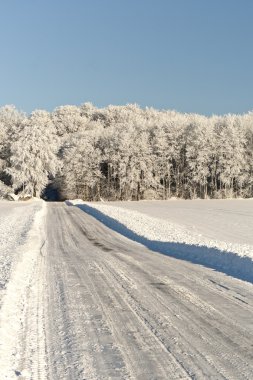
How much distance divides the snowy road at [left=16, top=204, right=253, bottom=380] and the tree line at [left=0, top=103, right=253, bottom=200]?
2638 inches

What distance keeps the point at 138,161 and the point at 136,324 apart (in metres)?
75.1

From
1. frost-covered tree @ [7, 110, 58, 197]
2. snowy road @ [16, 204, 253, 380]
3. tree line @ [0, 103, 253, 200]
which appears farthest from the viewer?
tree line @ [0, 103, 253, 200]

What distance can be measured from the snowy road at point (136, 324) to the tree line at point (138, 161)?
67.0 m

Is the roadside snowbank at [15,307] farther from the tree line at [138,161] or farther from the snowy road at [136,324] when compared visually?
the tree line at [138,161]

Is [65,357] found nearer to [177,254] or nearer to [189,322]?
[189,322]

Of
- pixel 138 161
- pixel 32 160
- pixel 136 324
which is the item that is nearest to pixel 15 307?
pixel 136 324

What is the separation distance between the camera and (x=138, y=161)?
81375 millimetres

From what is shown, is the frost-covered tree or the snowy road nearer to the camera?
the snowy road

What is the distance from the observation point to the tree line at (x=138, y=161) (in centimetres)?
7775

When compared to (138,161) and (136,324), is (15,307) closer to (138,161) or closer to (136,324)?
(136,324)

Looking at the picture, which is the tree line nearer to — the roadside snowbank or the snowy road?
the roadside snowbank

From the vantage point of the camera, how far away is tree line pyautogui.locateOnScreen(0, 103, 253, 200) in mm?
77750

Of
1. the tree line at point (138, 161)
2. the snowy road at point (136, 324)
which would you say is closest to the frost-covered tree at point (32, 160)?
the tree line at point (138, 161)

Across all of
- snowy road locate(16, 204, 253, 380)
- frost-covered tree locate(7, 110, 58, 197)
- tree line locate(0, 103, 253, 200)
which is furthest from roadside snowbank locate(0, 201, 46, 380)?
tree line locate(0, 103, 253, 200)
